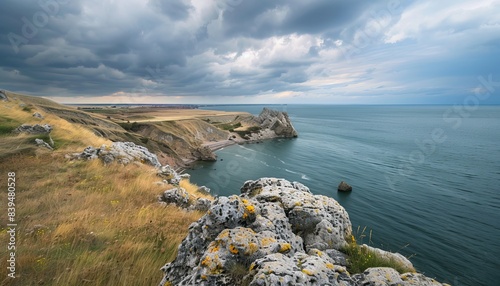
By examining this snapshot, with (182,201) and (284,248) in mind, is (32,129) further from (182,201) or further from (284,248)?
(284,248)

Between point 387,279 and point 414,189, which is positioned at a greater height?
point 387,279

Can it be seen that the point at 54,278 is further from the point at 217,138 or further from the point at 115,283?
the point at 217,138

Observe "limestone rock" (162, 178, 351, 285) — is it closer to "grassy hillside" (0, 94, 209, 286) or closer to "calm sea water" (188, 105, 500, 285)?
"grassy hillside" (0, 94, 209, 286)

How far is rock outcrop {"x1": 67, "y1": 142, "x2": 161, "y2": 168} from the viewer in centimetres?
1862

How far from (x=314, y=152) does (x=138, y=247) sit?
86871mm

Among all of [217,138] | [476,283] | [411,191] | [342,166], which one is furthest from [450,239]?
[217,138]

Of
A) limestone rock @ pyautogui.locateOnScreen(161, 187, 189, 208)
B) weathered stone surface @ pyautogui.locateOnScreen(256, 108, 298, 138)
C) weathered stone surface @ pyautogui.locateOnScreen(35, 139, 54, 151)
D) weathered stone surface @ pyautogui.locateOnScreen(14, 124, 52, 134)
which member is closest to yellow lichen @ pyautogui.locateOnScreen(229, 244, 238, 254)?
limestone rock @ pyautogui.locateOnScreen(161, 187, 189, 208)

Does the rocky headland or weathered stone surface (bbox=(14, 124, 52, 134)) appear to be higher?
weathered stone surface (bbox=(14, 124, 52, 134))

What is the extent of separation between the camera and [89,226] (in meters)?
8.48

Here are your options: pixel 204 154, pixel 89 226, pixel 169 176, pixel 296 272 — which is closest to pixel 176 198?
pixel 89 226

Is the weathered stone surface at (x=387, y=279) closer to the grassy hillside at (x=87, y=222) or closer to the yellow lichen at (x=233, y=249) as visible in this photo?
the yellow lichen at (x=233, y=249)

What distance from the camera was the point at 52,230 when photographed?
797 cm

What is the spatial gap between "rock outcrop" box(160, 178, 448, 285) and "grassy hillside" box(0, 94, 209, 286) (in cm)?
166

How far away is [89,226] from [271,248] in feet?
23.2
